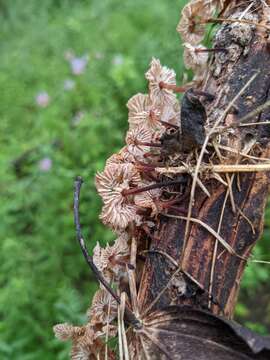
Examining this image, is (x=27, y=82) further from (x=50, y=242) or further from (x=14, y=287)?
(x=14, y=287)

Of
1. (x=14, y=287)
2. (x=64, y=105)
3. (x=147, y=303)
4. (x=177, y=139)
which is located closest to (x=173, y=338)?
(x=147, y=303)

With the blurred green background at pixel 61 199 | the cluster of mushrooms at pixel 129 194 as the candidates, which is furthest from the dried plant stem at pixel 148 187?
the blurred green background at pixel 61 199

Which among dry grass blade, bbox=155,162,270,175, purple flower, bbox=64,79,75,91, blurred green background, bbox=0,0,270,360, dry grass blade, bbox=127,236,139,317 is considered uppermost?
purple flower, bbox=64,79,75,91

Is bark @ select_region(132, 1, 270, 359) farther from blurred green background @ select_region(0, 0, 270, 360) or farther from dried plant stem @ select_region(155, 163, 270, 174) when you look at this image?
blurred green background @ select_region(0, 0, 270, 360)

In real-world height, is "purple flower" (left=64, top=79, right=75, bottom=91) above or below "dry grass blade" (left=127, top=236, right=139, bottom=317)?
above

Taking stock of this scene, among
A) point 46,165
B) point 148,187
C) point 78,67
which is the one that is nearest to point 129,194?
point 148,187

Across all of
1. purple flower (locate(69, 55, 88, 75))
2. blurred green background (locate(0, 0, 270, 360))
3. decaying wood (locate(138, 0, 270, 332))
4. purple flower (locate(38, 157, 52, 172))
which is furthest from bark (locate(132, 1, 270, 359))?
purple flower (locate(69, 55, 88, 75))

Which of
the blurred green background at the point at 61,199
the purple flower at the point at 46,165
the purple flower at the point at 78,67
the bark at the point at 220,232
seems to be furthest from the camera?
the purple flower at the point at 78,67

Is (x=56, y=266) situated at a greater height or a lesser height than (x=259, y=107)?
greater

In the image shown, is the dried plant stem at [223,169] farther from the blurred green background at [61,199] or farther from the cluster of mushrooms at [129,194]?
the blurred green background at [61,199]
